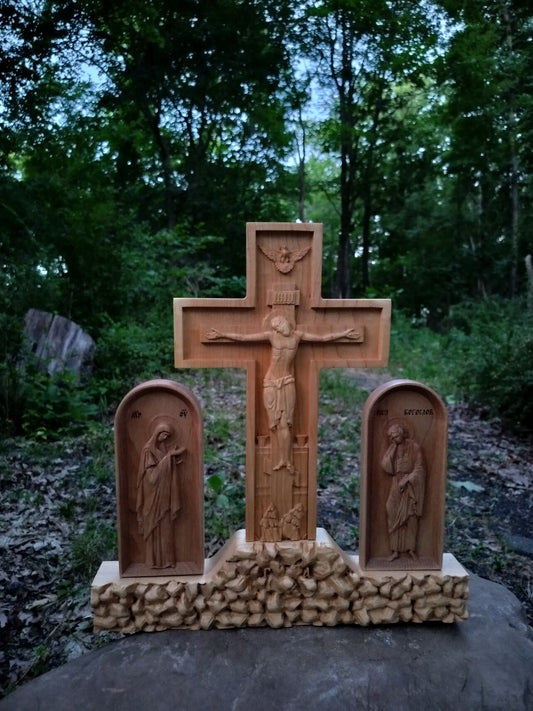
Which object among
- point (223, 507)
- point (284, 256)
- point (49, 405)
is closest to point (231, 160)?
point (49, 405)

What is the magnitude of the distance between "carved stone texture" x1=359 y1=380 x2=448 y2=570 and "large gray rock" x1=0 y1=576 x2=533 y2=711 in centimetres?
35

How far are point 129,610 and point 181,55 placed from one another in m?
9.83

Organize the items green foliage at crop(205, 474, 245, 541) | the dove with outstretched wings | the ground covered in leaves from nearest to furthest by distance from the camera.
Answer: the dove with outstretched wings < the ground covered in leaves < green foliage at crop(205, 474, 245, 541)

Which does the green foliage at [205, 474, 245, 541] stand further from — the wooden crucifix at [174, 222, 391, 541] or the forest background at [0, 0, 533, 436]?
the forest background at [0, 0, 533, 436]

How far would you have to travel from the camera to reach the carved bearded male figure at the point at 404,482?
2.57 meters

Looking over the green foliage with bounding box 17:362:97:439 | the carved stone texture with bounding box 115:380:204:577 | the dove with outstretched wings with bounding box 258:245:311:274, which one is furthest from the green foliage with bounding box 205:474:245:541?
the dove with outstretched wings with bounding box 258:245:311:274

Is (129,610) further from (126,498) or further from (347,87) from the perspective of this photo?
(347,87)

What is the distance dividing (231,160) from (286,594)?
11034 millimetres

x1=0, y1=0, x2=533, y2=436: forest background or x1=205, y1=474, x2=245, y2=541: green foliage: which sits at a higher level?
x1=0, y1=0, x2=533, y2=436: forest background

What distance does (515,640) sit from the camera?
2430 mm

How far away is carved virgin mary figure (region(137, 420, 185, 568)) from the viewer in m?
2.49

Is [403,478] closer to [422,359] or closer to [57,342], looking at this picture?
[57,342]

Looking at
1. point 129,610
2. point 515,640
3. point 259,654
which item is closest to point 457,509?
point 515,640

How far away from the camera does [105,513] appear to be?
388 centimetres
